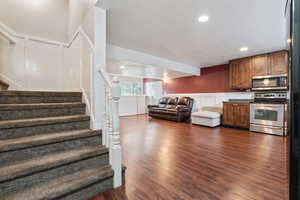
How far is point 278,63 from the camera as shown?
382 cm

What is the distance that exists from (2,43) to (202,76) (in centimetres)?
604

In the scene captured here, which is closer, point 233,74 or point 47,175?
point 47,175

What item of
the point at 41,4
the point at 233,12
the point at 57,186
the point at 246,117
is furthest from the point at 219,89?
the point at 41,4

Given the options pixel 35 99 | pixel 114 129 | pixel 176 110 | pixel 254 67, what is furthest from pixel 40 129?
pixel 254 67

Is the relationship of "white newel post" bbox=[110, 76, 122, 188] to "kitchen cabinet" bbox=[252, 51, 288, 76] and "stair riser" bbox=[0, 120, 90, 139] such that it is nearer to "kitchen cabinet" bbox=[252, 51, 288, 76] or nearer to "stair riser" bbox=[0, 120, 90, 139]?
"stair riser" bbox=[0, 120, 90, 139]

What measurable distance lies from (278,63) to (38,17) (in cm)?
620

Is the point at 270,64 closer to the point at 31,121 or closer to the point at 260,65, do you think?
the point at 260,65

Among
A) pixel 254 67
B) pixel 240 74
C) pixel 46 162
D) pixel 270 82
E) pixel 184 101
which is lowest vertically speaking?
pixel 46 162

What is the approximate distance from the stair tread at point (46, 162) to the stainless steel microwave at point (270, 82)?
185 inches

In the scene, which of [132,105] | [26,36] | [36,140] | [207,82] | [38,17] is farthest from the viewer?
[132,105]

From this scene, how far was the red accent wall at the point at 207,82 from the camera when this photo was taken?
5.16 m

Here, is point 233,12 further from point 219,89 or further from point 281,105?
point 219,89

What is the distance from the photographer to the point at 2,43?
264 centimetres

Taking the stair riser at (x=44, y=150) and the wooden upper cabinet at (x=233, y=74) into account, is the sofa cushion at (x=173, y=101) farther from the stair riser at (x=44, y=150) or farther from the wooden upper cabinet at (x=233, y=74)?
the stair riser at (x=44, y=150)
